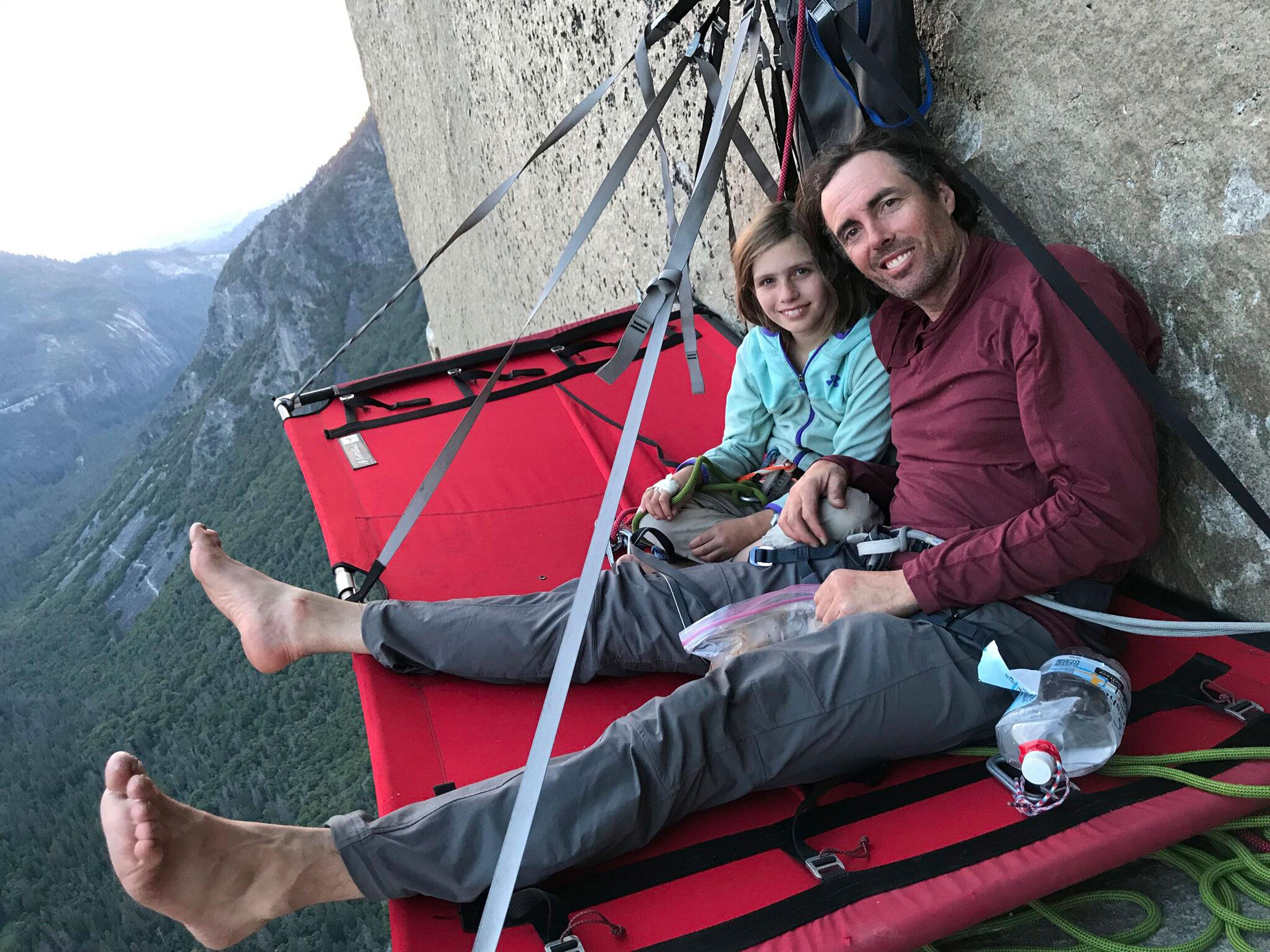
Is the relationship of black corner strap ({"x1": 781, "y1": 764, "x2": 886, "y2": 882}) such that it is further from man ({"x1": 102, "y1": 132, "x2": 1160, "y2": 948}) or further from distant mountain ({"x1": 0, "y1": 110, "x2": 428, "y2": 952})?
distant mountain ({"x1": 0, "y1": 110, "x2": 428, "y2": 952})

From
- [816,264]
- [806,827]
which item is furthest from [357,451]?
[806,827]

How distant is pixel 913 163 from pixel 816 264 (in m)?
0.35

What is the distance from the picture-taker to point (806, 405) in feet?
6.24

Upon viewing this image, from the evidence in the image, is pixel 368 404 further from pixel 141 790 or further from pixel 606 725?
pixel 141 790

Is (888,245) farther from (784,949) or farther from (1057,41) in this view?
(784,949)

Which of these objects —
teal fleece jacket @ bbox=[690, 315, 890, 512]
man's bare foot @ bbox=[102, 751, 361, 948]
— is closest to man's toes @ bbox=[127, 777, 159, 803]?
man's bare foot @ bbox=[102, 751, 361, 948]

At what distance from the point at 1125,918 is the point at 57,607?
47.9m

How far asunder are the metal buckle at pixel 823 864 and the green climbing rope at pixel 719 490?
83 centimetres

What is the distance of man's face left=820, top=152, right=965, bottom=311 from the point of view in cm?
134

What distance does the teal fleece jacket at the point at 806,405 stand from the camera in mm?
1720

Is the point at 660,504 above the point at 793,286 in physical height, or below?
below

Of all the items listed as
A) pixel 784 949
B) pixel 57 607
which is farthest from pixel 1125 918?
pixel 57 607

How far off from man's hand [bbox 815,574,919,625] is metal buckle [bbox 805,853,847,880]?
14.1 inches

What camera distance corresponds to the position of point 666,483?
5.98ft
